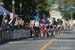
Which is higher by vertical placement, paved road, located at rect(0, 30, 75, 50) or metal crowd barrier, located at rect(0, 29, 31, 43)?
metal crowd barrier, located at rect(0, 29, 31, 43)

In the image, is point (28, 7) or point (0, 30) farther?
point (28, 7)

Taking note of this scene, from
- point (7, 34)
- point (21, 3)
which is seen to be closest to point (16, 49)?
point (7, 34)

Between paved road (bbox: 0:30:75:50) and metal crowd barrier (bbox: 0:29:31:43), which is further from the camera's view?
metal crowd barrier (bbox: 0:29:31:43)

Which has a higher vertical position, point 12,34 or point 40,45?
point 12,34

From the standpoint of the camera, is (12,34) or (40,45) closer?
(40,45)

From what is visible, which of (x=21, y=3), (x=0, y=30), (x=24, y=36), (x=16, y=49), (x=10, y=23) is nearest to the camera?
(x=16, y=49)

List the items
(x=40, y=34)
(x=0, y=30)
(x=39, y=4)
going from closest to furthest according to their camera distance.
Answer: (x=0, y=30) < (x=40, y=34) < (x=39, y=4)

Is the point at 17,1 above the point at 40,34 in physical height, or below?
above

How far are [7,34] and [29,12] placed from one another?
90.5 feet

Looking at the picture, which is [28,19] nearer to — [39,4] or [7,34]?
[39,4]

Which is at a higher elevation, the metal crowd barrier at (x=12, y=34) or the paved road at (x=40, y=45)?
the metal crowd barrier at (x=12, y=34)

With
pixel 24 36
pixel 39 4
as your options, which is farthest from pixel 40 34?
pixel 39 4

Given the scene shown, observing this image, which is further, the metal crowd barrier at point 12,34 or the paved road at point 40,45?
the metal crowd barrier at point 12,34

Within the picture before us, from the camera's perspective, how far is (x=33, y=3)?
66.1 metres
